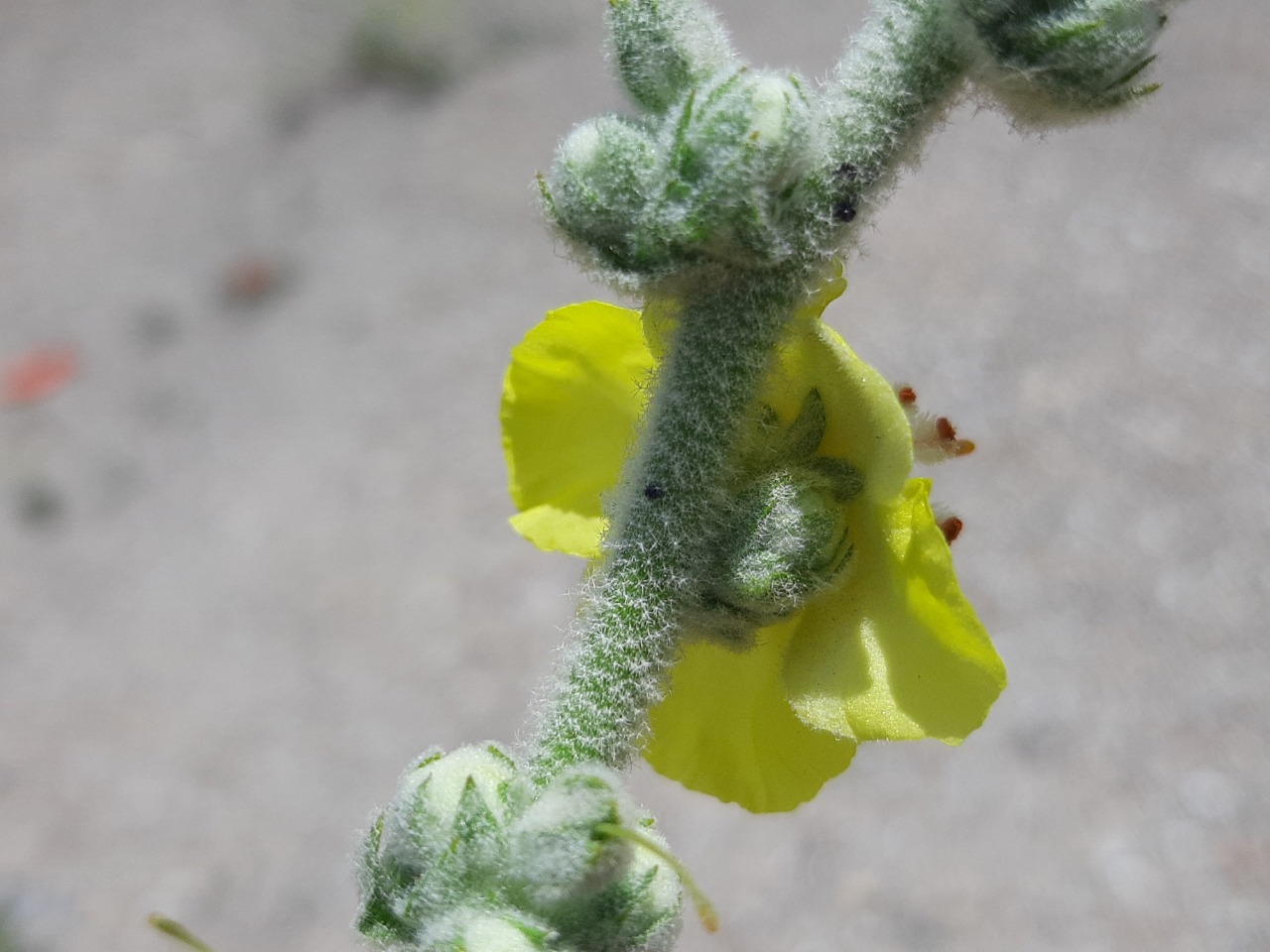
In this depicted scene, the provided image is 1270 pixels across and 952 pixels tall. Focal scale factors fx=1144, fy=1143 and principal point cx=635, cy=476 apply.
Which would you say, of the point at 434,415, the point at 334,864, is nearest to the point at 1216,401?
the point at 434,415

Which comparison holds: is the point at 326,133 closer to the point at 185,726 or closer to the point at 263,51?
the point at 263,51

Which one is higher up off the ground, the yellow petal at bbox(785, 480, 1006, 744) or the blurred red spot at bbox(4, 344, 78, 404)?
the blurred red spot at bbox(4, 344, 78, 404)

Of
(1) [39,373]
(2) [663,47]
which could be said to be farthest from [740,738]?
(1) [39,373]

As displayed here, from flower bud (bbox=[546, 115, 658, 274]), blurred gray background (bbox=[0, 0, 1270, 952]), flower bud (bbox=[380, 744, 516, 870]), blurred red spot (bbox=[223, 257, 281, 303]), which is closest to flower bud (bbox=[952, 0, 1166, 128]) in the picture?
flower bud (bbox=[546, 115, 658, 274])

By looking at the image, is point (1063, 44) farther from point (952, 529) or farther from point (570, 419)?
point (570, 419)

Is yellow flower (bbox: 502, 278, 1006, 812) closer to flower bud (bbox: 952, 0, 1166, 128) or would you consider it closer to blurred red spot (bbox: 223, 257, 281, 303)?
flower bud (bbox: 952, 0, 1166, 128)

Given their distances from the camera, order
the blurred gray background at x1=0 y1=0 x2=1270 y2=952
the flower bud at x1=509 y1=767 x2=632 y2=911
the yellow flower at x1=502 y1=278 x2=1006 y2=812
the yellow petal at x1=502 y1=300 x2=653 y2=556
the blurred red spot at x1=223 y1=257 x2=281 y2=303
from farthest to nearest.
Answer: the blurred red spot at x1=223 y1=257 x2=281 y2=303 < the blurred gray background at x1=0 y1=0 x2=1270 y2=952 < the yellow petal at x1=502 y1=300 x2=653 y2=556 < the yellow flower at x1=502 y1=278 x2=1006 y2=812 < the flower bud at x1=509 y1=767 x2=632 y2=911
